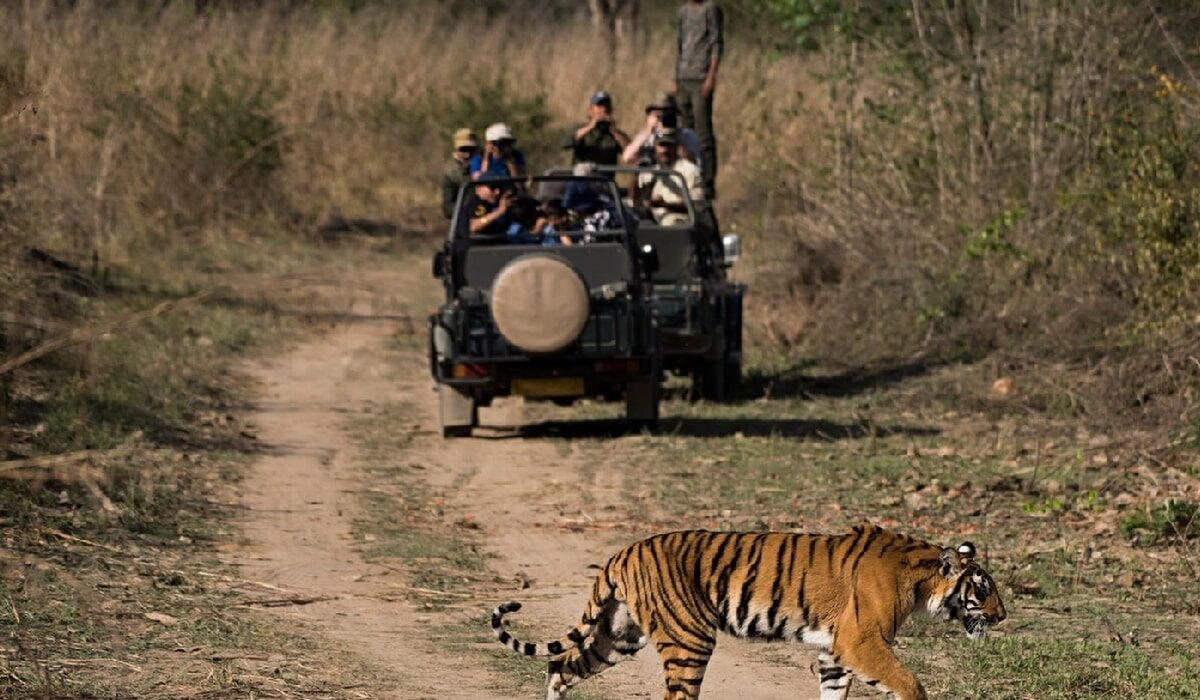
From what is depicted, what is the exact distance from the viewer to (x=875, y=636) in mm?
6215

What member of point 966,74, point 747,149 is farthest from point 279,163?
point 966,74

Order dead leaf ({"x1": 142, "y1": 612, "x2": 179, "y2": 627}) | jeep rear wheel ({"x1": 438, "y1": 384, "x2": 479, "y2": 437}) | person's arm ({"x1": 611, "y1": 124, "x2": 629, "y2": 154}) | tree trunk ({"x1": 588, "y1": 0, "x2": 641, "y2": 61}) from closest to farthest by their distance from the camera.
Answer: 1. dead leaf ({"x1": 142, "y1": 612, "x2": 179, "y2": 627})
2. jeep rear wheel ({"x1": 438, "y1": 384, "x2": 479, "y2": 437})
3. person's arm ({"x1": 611, "y1": 124, "x2": 629, "y2": 154})
4. tree trunk ({"x1": 588, "y1": 0, "x2": 641, "y2": 61})

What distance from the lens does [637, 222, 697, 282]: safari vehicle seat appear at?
46.9 feet

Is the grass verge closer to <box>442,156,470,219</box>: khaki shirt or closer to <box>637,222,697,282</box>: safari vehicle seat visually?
<box>442,156,470,219</box>: khaki shirt

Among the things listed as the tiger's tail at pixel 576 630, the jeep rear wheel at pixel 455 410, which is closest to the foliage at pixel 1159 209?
the jeep rear wheel at pixel 455 410

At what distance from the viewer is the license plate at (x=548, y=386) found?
12281 millimetres

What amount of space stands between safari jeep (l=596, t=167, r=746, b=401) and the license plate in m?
1.07

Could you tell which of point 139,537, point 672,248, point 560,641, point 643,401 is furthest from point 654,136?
point 560,641

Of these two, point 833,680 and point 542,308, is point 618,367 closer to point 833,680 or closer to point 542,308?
point 542,308

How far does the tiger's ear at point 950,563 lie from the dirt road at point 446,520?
0.85 metres

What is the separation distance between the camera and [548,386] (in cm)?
1231

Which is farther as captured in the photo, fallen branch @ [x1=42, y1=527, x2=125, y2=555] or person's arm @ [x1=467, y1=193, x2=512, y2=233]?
person's arm @ [x1=467, y1=193, x2=512, y2=233]

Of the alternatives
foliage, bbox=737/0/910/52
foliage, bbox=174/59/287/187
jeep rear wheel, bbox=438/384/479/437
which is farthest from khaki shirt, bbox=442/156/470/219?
A: foliage, bbox=174/59/287/187

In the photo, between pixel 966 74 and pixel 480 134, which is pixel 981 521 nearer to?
pixel 966 74
